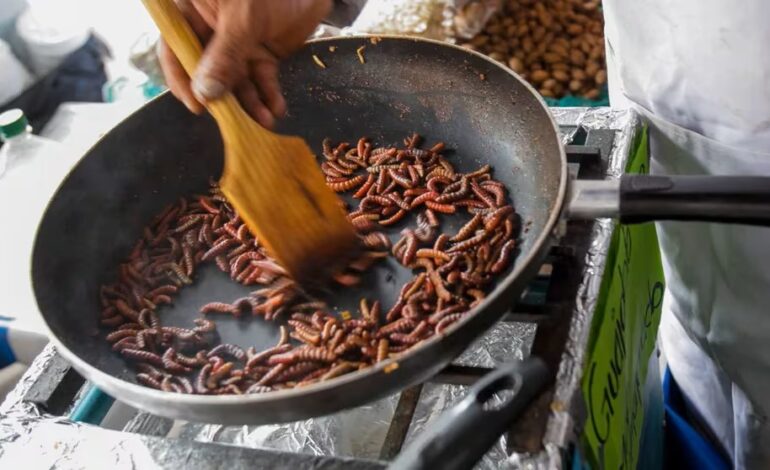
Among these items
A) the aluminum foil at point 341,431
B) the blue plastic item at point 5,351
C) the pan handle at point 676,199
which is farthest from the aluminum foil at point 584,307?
the blue plastic item at point 5,351

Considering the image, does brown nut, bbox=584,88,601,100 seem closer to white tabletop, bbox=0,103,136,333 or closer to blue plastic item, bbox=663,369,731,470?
blue plastic item, bbox=663,369,731,470

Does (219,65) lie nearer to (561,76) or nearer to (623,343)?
(623,343)

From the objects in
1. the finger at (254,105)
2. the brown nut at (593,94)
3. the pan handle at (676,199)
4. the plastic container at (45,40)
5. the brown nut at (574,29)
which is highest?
the finger at (254,105)

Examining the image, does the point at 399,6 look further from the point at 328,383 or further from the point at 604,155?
the point at 328,383

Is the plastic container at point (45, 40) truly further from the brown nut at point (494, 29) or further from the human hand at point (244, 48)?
the human hand at point (244, 48)

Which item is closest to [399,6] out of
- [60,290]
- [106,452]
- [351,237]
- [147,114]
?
[147,114]

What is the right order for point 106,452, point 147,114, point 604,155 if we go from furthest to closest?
point 147,114 < point 604,155 < point 106,452

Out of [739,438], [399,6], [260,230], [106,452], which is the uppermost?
[260,230]
